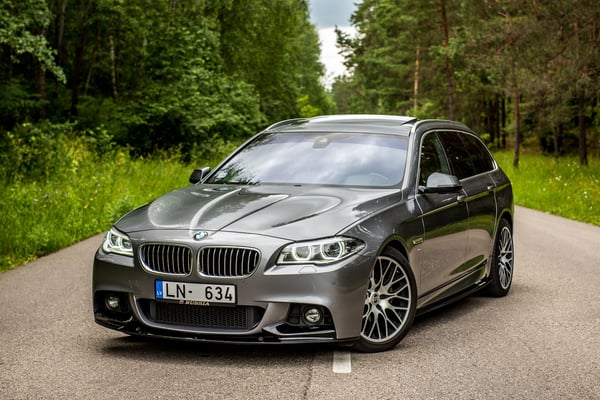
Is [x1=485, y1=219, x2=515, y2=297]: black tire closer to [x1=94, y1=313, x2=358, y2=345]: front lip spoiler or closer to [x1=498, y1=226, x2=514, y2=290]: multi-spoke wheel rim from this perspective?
[x1=498, y1=226, x2=514, y2=290]: multi-spoke wheel rim

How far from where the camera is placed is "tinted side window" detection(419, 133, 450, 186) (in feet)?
24.2

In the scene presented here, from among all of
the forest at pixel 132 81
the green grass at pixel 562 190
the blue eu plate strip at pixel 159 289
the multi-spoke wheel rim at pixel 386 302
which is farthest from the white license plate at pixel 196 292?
the forest at pixel 132 81

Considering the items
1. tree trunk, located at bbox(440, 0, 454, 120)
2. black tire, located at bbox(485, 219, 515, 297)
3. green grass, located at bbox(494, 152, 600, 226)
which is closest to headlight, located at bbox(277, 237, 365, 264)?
black tire, located at bbox(485, 219, 515, 297)

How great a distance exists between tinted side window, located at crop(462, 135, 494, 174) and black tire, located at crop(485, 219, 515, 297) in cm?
57

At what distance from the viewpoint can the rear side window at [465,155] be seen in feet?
27.1

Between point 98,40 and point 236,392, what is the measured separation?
3219 centimetres

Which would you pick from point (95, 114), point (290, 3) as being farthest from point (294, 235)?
point (290, 3)

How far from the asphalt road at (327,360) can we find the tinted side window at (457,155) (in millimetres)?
1231

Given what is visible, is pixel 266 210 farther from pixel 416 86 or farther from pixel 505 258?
pixel 416 86

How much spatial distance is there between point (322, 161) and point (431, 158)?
995 mm

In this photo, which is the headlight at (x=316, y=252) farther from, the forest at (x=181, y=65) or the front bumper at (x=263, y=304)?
the forest at (x=181, y=65)

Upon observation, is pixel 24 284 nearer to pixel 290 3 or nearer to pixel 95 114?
pixel 95 114

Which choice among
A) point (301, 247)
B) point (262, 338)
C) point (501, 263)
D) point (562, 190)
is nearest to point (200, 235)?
point (301, 247)

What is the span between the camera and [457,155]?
842 centimetres
